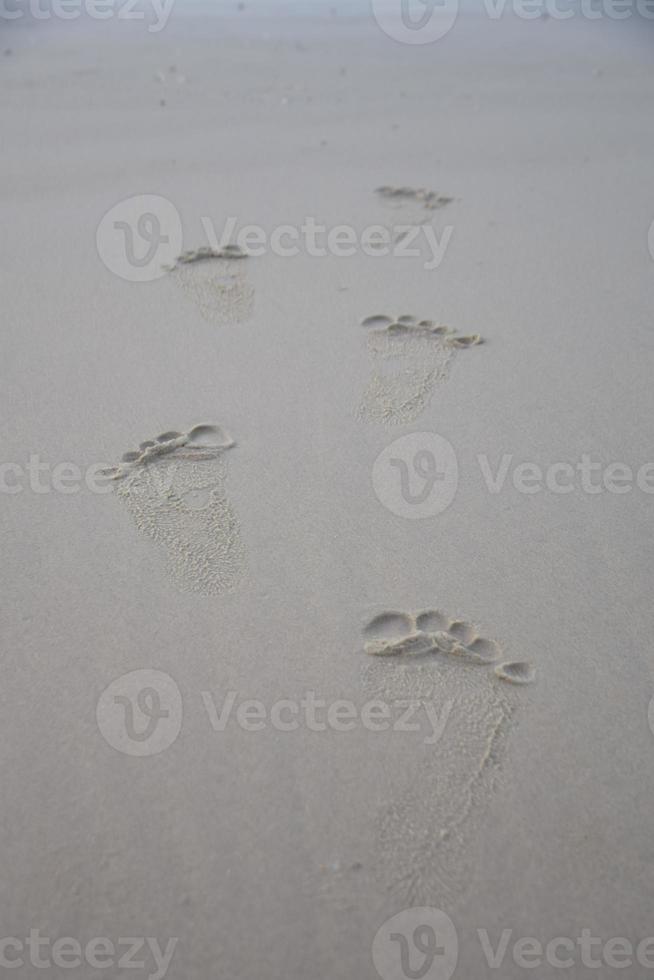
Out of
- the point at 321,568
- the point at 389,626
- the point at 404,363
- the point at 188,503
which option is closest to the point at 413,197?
the point at 404,363

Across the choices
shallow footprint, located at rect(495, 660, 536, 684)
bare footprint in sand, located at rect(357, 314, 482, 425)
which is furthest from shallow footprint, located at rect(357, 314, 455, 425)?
shallow footprint, located at rect(495, 660, 536, 684)

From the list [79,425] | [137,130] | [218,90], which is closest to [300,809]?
[79,425]

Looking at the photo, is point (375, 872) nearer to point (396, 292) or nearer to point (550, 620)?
point (550, 620)

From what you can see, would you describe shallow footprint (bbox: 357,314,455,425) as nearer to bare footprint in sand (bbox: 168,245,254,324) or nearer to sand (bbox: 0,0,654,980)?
sand (bbox: 0,0,654,980)

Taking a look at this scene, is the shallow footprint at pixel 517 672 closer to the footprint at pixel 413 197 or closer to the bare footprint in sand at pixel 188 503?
the bare footprint in sand at pixel 188 503

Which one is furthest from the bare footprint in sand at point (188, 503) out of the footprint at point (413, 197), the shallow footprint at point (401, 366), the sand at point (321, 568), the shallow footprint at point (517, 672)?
the footprint at point (413, 197)
